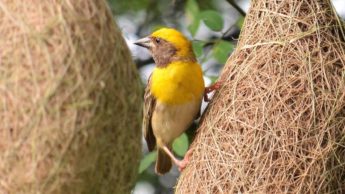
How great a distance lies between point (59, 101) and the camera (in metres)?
2.69

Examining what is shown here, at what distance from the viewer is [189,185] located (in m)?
3.25

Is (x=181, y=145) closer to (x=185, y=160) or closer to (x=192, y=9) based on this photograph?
(x=185, y=160)

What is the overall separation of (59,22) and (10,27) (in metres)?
0.14

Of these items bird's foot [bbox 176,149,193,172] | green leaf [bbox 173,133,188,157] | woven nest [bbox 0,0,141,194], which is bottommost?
green leaf [bbox 173,133,188,157]

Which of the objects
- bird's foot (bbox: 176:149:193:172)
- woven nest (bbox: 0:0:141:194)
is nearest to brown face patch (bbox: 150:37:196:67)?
bird's foot (bbox: 176:149:193:172)

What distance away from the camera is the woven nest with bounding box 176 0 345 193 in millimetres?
3092

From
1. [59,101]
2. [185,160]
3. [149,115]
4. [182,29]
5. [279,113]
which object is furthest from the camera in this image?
[182,29]

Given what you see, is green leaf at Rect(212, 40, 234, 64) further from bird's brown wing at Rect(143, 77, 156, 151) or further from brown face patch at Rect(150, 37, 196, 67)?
bird's brown wing at Rect(143, 77, 156, 151)

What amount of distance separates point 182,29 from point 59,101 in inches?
103

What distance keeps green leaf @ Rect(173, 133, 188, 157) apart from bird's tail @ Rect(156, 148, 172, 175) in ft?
0.72

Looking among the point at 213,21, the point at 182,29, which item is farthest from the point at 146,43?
the point at 182,29

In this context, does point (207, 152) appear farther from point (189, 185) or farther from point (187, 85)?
point (187, 85)

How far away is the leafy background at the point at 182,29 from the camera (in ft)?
12.3

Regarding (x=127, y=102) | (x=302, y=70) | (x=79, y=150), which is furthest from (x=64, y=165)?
(x=302, y=70)
